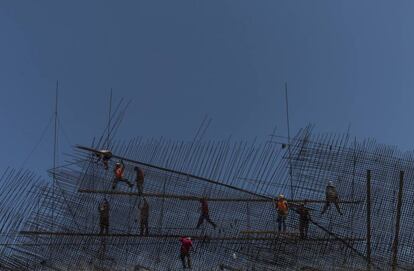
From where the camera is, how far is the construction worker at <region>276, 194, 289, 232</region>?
16.1 m

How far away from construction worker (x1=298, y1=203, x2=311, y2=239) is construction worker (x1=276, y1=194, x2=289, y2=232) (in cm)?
31

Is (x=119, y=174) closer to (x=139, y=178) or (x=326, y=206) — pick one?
(x=139, y=178)

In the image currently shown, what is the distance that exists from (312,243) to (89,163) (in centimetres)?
527

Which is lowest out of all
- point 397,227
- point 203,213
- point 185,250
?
point 185,250

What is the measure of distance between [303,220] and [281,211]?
1.78 feet

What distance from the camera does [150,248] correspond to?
16172 millimetres

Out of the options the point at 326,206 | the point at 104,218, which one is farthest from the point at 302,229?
the point at 104,218

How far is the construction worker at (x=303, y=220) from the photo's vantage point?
16.2 meters

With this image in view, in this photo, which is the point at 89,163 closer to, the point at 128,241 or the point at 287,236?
the point at 128,241

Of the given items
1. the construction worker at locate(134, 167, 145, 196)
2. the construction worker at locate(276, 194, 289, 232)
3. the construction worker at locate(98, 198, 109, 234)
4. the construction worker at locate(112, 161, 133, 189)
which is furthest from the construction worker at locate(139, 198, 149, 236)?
the construction worker at locate(276, 194, 289, 232)

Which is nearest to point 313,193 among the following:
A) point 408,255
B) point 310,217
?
point 310,217

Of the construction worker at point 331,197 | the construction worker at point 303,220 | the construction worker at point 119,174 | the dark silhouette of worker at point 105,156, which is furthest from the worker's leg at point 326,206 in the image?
the dark silhouette of worker at point 105,156

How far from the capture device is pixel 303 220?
1630cm

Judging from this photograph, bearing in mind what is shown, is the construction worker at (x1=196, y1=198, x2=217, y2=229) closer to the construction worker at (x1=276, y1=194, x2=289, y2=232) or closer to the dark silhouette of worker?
the construction worker at (x1=276, y1=194, x2=289, y2=232)
